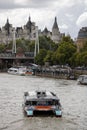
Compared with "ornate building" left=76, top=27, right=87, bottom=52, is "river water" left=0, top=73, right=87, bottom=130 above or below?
below

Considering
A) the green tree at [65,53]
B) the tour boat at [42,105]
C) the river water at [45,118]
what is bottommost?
the river water at [45,118]

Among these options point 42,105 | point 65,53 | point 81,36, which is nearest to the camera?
point 42,105

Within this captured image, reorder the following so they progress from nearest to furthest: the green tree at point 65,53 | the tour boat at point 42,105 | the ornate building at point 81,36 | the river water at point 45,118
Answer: the river water at point 45,118 < the tour boat at point 42,105 < the green tree at point 65,53 < the ornate building at point 81,36

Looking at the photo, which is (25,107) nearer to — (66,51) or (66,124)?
(66,124)

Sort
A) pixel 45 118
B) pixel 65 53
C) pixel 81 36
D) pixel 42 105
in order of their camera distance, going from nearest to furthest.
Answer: pixel 45 118 → pixel 42 105 → pixel 65 53 → pixel 81 36

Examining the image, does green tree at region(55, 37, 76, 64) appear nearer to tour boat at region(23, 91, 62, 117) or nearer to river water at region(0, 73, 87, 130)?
river water at region(0, 73, 87, 130)

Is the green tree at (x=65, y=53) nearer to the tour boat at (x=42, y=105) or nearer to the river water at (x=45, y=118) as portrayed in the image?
the river water at (x=45, y=118)

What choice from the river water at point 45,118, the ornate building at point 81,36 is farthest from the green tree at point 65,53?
the river water at point 45,118

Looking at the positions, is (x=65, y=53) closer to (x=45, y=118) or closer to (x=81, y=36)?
(x=81, y=36)

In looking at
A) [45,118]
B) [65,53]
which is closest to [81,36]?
[65,53]

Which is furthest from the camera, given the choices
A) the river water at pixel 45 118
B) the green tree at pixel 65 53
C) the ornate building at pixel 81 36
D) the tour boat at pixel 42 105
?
the ornate building at pixel 81 36

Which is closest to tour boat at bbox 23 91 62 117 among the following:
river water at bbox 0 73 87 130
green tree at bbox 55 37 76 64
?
river water at bbox 0 73 87 130

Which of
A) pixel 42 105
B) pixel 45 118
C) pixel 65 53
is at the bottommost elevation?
pixel 45 118

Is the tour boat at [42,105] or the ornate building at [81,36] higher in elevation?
the ornate building at [81,36]
